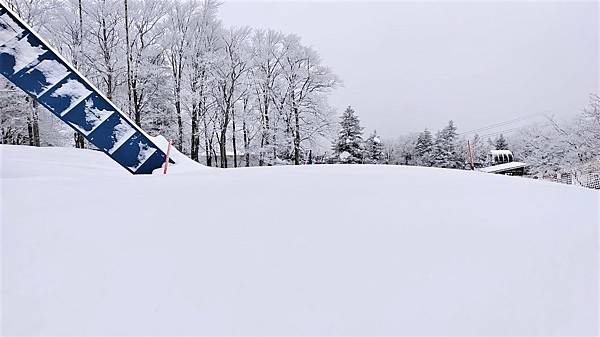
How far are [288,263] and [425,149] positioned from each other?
3010 centimetres

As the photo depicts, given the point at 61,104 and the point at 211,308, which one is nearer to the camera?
the point at 211,308

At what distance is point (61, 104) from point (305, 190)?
3.61 metres

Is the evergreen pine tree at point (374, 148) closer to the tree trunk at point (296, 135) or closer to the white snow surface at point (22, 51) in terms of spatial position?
the tree trunk at point (296, 135)

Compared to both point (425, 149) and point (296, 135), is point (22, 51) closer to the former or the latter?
point (296, 135)

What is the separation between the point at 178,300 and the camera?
1.51m

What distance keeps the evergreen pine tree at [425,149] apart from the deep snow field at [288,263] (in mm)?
27954

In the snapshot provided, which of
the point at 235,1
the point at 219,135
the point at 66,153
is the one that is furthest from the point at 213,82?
the point at 66,153

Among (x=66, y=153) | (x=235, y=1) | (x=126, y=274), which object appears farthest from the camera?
(x=235, y=1)

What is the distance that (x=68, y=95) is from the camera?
15.2 feet

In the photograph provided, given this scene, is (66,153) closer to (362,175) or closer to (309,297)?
(362,175)

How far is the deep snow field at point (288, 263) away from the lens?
145cm

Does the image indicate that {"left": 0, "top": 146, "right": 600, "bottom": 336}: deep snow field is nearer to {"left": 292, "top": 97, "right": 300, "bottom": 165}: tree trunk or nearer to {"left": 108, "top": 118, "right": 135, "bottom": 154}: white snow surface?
Answer: {"left": 108, "top": 118, "right": 135, "bottom": 154}: white snow surface

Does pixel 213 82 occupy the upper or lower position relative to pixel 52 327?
upper

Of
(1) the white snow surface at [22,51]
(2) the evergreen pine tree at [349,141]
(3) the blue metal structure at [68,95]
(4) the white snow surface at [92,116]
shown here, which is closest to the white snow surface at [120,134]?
(3) the blue metal structure at [68,95]
